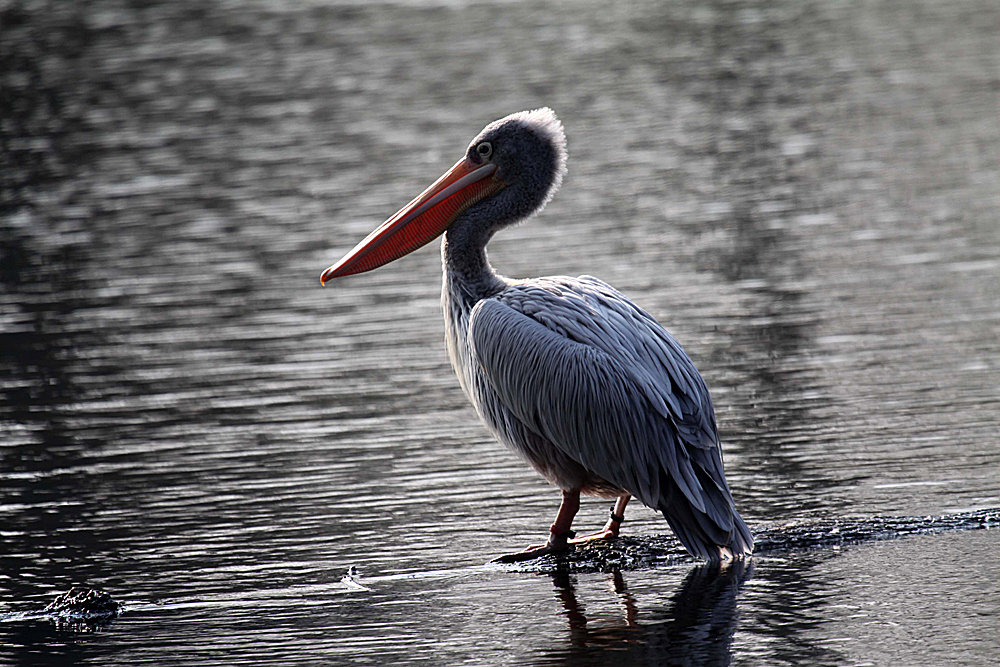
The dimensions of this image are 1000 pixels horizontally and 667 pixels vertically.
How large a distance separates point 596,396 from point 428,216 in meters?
1.32

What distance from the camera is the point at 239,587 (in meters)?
5.21

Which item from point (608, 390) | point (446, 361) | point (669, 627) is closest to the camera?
point (669, 627)

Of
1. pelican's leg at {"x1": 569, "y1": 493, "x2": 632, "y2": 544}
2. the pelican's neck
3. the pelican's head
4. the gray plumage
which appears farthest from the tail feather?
the pelican's head

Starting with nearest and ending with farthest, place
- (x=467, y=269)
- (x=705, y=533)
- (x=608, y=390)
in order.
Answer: (x=705, y=533) → (x=608, y=390) → (x=467, y=269)

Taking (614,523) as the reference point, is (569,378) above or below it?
above

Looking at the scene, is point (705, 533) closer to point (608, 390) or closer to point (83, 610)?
point (608, 390)

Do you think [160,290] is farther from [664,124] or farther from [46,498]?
[664,124]

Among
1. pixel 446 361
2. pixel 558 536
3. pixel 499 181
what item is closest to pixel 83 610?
pixel 558 536

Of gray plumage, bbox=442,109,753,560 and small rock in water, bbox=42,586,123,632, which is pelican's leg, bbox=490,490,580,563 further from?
small rock in water, bbox=42,586,123,632

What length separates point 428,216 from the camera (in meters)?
6.19

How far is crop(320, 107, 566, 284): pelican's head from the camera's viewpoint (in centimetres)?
609

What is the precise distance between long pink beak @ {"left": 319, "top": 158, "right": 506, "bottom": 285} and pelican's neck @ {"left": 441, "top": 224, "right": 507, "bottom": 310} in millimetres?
126

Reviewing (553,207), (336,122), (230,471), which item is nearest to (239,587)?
(230,471)

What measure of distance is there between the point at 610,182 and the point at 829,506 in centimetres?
769
